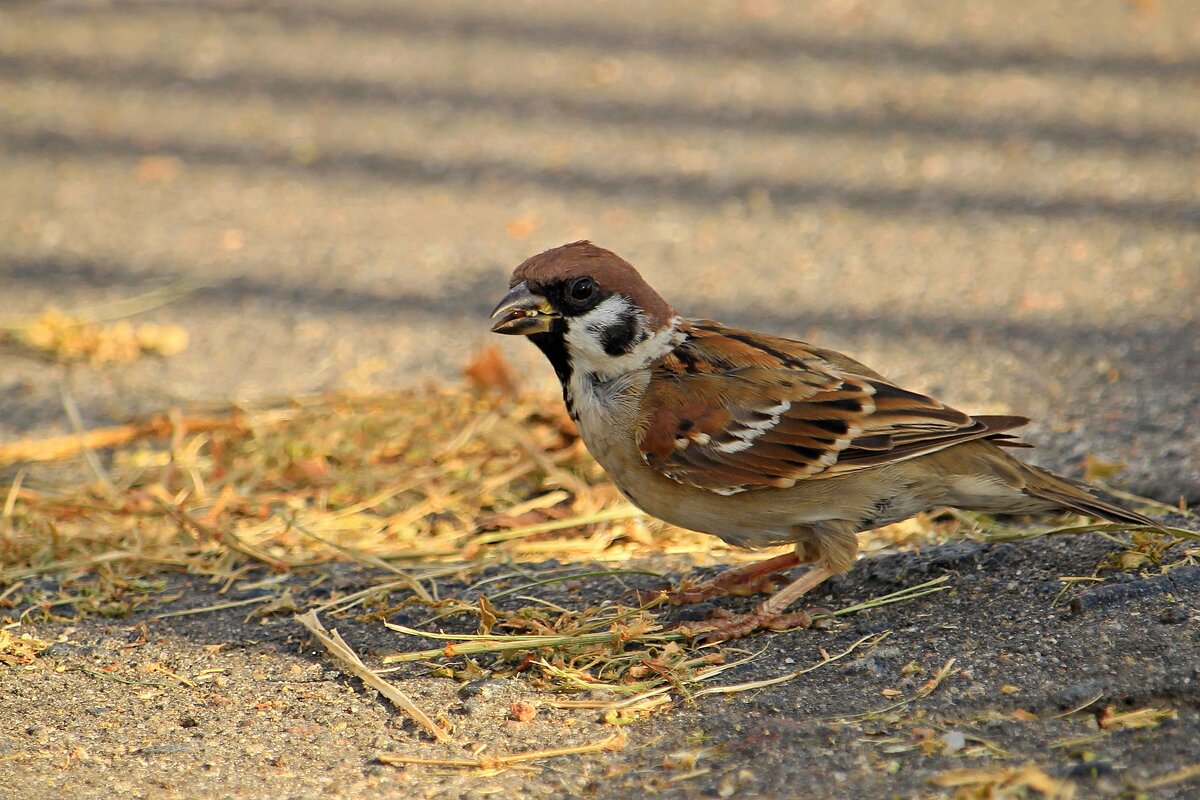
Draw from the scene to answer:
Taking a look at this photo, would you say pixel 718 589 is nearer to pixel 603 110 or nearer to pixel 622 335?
pixel 622 335

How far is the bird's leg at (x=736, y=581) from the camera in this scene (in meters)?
4.21

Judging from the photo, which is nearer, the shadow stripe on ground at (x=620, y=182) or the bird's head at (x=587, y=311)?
the bird's head at (x=587, y=311)

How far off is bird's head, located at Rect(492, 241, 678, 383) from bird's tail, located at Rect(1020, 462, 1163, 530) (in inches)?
46.9

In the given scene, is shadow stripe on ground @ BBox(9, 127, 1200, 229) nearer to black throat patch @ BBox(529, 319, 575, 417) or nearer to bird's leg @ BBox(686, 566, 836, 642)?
black throat patch @ BBox(529, 319, 575, 417)

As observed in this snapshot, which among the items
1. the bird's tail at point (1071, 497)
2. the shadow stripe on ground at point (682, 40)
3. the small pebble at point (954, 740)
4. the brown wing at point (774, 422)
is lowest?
the small pebble at point (954, 740)

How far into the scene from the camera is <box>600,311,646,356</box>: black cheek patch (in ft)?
13.9

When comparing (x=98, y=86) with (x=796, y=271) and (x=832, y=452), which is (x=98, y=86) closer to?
(x=796, y=271)

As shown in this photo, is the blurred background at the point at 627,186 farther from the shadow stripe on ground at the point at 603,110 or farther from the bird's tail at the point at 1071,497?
the bird's tail at the point at 1071,497

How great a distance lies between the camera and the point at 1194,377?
18.2ft

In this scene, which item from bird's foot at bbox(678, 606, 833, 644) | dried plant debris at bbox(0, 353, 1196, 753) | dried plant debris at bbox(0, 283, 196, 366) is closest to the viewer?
dried plant debris at bbox(0, 353, 1196, 753)

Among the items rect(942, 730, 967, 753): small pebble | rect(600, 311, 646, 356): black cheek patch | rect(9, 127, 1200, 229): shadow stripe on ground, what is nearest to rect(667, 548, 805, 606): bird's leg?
rect(600, 311, 646, 356): black cheek patch

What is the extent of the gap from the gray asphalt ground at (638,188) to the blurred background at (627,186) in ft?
0.08

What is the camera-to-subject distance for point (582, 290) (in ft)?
13.8

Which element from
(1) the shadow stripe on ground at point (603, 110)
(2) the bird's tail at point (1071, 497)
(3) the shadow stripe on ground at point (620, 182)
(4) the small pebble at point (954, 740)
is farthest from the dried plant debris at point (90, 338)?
(4) the small pebble at point (954, 740)
